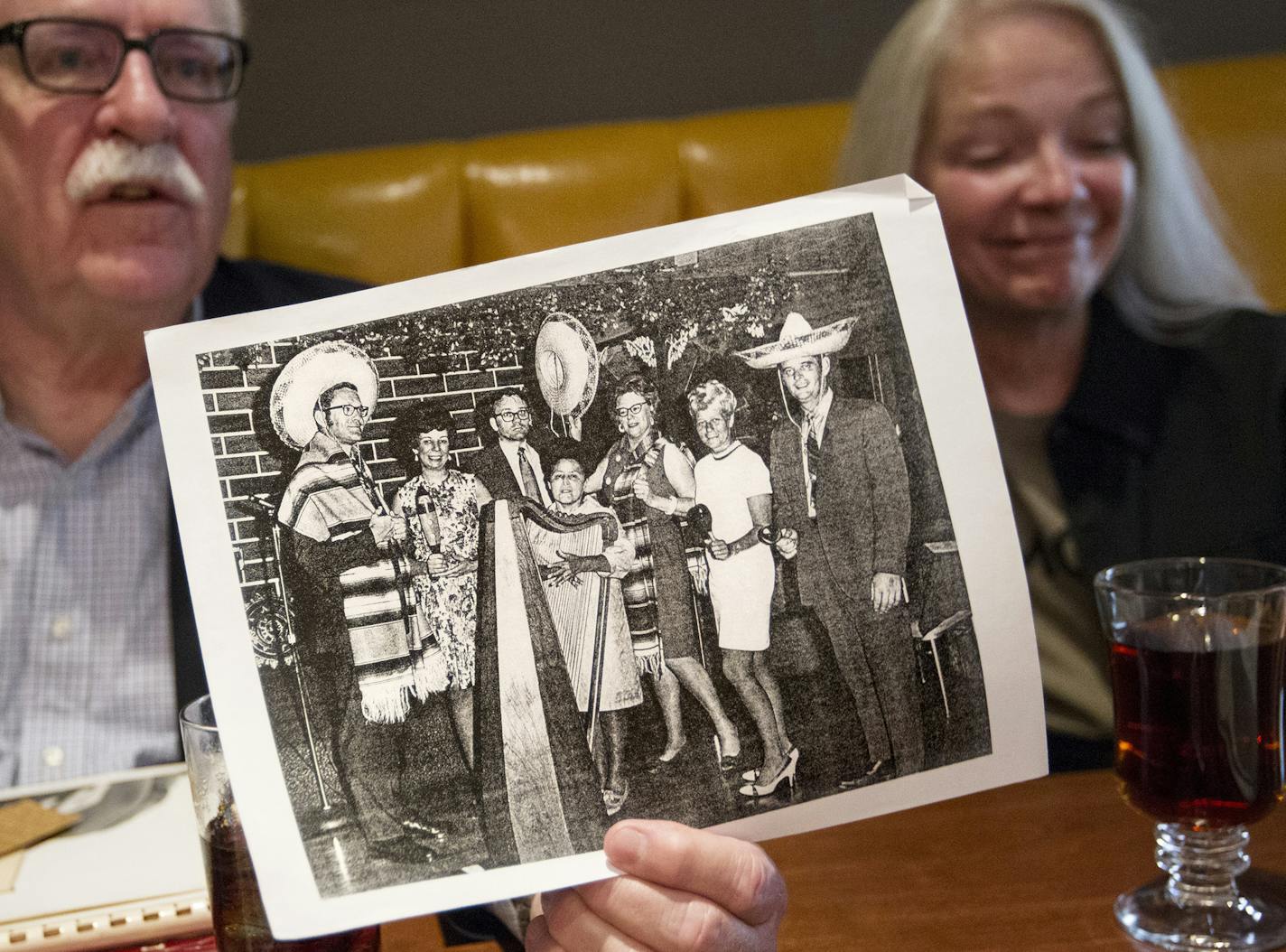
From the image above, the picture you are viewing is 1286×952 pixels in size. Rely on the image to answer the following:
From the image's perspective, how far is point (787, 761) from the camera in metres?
0.47

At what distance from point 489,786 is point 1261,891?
383 mm

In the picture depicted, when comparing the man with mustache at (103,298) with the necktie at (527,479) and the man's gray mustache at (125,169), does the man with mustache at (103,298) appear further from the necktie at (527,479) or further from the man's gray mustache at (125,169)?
the necktie at (527,479)

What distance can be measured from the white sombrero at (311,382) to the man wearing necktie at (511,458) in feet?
0.17

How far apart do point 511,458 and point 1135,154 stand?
107 cm

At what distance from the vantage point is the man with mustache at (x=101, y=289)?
1.01 metres

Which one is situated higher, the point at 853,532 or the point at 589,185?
the point at 589,185

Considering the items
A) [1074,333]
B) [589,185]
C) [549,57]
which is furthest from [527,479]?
[549,57]

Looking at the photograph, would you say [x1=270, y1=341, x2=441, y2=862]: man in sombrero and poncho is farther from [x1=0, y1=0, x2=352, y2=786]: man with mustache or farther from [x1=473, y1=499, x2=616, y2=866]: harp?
[x1=0, y1=0, x2=352, y2=786]: man with mustache

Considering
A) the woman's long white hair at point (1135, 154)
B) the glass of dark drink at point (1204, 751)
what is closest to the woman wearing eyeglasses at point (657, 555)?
the glass of dark drink at point (1204, 751)

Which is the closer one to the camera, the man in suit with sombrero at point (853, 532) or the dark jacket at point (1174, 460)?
the man in suit with sombrero at point (853, 532)

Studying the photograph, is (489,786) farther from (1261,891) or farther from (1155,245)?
(1155,245)

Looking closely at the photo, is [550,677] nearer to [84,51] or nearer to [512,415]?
[512,415]

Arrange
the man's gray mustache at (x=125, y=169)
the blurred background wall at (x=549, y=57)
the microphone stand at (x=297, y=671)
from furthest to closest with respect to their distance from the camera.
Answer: the blurred background wall at (x=549, y=57) < the man's gray mustache at (x=125, y=169) < the microphone stand at (x=297, y=671)

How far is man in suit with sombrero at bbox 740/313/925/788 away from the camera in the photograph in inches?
18.5
